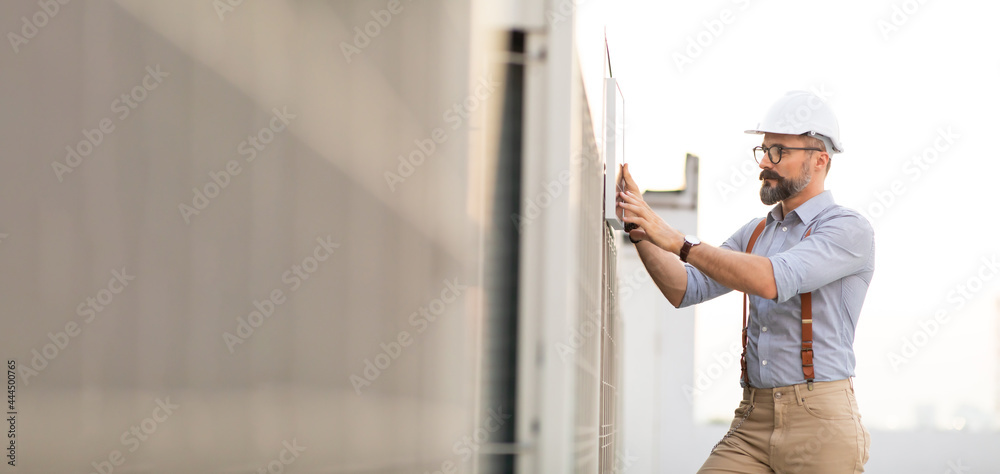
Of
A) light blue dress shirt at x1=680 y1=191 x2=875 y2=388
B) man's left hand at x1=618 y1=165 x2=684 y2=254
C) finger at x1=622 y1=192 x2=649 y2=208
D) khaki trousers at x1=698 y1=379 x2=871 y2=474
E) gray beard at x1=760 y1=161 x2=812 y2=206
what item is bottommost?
khaki trousers at x1=698 y1=379 x2=871 y2=474

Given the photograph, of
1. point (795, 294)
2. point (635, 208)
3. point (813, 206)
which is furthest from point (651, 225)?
point (813, 206)

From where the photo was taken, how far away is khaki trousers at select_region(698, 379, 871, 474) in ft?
8.07

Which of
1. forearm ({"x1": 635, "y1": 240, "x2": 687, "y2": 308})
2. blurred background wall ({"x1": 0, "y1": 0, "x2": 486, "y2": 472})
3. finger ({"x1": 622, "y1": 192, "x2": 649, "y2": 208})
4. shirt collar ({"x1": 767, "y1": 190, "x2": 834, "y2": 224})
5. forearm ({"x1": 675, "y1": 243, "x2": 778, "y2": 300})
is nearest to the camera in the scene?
blurred background wall ({"x1": 0, "y1": 0, "x2": 486, "y2": 472})

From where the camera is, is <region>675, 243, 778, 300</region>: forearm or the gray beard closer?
<region>675, 243, 778, 300</region>: forearm

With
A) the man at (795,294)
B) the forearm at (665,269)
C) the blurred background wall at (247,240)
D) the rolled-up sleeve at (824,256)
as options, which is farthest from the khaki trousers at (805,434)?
the blurred background wall at (247,240)

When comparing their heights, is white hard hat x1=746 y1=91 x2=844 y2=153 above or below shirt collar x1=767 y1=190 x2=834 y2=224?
above

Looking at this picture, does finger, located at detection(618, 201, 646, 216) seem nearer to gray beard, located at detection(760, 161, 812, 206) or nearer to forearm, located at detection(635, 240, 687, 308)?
forearm, located at detection(635, 240, 687, 308)

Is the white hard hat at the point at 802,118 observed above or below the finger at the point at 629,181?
above

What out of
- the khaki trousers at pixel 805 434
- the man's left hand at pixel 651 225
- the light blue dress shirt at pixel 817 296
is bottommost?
the khaki trousers at pixel 805 434

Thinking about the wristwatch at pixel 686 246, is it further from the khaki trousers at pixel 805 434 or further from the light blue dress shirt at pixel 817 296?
the khaki trousers at pixel 805 434

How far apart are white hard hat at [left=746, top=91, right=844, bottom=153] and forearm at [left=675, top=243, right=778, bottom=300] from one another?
459 millimetres

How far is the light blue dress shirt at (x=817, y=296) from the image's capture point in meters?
2.47

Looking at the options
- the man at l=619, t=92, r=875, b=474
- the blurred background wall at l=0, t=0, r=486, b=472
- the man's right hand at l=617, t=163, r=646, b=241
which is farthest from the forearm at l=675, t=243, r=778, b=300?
the blurred background wall at l=0, t=0, r=486, b=472

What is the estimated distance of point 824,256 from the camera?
8.14ft
